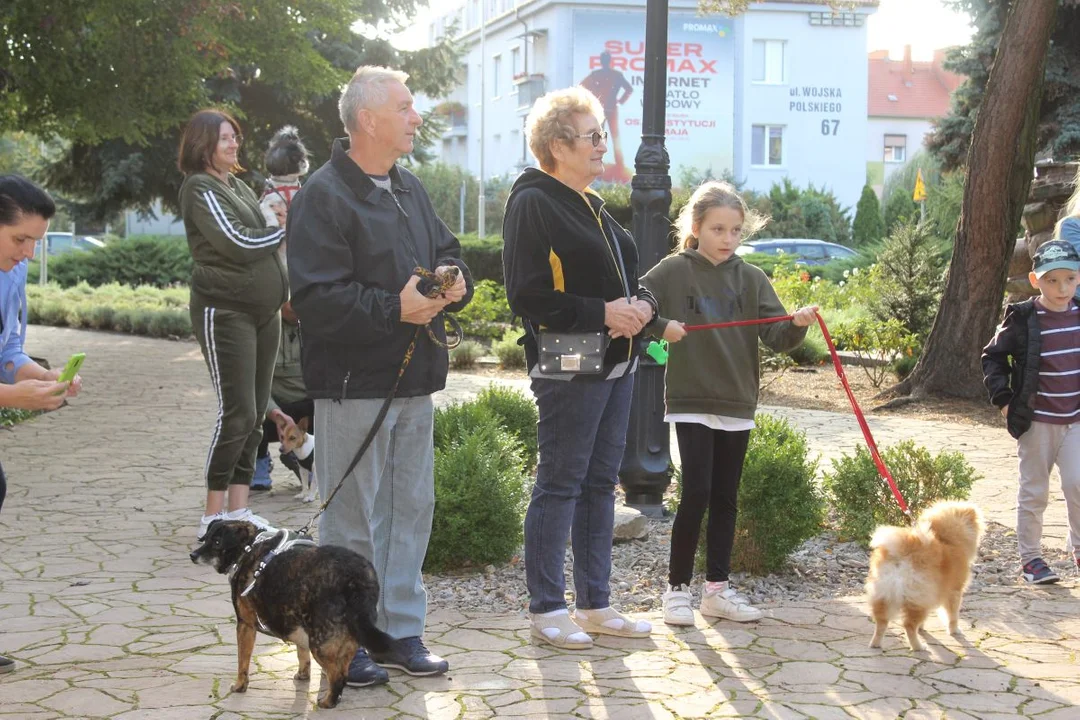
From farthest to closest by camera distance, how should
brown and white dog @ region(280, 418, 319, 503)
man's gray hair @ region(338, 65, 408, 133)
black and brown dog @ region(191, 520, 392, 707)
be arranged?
brown and white dog @ region(280, 418, 319, 503) < man's gray hair @ region(338, 65, 408, 133) < black and brown dog @ region(191, 520, 392, 707)

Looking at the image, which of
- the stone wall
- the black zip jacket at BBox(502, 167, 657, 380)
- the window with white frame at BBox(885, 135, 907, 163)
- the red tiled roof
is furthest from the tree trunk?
the window with white frame at BBox(885, 135, 907, 163)

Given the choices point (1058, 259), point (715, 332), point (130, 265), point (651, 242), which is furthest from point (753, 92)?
point (715, 332)

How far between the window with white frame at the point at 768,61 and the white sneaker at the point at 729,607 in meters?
57.8

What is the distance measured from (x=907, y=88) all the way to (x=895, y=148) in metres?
4.22

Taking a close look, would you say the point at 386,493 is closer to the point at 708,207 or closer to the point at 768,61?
the point at 708,207

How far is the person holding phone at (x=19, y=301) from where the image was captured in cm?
404

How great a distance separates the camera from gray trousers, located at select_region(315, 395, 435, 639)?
14.1ft

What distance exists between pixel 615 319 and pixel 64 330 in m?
22.4

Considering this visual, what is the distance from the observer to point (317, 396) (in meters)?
4.34

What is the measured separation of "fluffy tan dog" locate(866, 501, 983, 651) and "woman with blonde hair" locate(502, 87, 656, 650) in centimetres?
94

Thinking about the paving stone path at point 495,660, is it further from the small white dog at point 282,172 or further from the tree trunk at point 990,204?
the tree trunk at point 990,204

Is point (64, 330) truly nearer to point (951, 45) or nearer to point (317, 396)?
point (951, 45)

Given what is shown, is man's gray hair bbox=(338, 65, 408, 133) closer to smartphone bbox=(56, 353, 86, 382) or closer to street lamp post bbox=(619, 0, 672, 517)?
smartphone bbox=(56, 353, 86, 382)

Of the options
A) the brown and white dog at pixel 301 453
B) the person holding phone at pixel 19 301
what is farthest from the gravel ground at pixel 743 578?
the person holding phone at pixel 19 301
